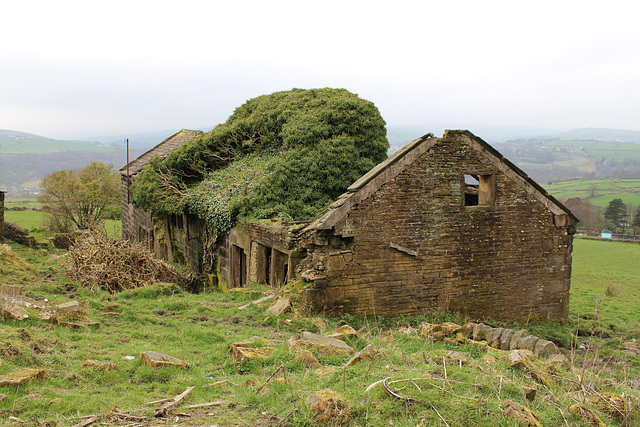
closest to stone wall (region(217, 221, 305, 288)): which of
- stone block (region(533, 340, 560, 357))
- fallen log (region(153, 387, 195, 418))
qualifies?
stone block (region(533, 340, 560, 357))

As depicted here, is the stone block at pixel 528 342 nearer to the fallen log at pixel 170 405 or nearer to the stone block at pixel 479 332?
the stone block at pixel 479 332

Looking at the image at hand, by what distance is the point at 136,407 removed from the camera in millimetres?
5117

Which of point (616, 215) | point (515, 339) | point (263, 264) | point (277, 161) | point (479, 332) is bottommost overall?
point (616, 215)

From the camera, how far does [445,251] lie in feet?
39.6

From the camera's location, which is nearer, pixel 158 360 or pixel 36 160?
pixel 158 360

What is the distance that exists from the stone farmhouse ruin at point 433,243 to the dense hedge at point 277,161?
1561 mm

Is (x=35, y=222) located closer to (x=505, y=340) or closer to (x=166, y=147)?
(x=166, y=147)

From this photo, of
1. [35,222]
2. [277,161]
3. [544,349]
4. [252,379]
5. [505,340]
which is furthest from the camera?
[35,222]

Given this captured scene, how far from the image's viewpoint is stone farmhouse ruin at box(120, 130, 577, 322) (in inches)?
437

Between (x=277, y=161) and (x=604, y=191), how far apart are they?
9700 centimetres

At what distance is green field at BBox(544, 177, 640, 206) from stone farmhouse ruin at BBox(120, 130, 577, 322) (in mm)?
75065

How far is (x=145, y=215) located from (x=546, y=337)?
65.4 feet

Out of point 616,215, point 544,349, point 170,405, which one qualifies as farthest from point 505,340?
point 616,215

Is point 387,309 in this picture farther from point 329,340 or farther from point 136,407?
point 136,407
